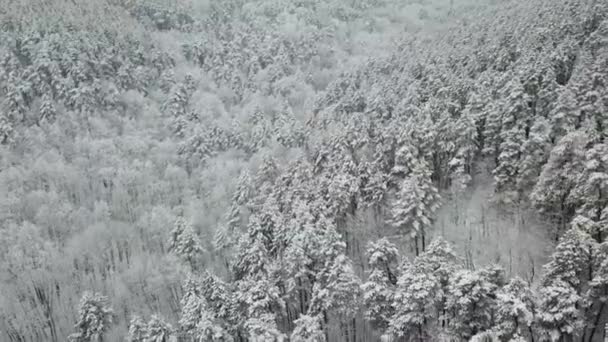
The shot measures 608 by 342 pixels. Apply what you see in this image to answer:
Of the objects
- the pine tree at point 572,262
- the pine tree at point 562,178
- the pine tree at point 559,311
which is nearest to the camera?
the pine tree at point 559,311

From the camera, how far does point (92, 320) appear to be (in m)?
46.3

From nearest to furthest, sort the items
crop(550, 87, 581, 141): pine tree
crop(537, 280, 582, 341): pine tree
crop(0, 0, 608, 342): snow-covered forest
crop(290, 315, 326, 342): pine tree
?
crop(537, 280, 582, 341): pine tree, crop(290, 315, 326, 342): pine tree, crop(0, 0, 608, 342): snow-covered forest, crop(550, 87, 581, 141): pine tree

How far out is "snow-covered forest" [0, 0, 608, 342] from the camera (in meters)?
33.6

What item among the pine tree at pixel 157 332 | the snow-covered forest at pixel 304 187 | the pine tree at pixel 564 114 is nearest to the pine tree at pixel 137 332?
the snow-covered forest at pixel 304 187

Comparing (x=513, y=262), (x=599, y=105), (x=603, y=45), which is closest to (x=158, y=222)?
(x=513, y=262)

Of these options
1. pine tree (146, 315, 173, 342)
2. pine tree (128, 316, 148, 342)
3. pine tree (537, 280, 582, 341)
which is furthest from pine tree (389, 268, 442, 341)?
pine tree (128, 316, 148, 342)

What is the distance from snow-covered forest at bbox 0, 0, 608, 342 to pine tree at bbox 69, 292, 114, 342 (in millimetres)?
269

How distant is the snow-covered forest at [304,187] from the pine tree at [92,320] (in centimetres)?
27

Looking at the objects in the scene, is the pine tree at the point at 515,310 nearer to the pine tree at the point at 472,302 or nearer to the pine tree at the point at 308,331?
the pine tree at the point at 472,302

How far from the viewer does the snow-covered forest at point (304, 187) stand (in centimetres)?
3356

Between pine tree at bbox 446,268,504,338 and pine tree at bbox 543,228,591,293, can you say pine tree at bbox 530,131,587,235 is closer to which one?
pine tree at bbox 543,228,591,293

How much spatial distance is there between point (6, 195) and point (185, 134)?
1174 inches

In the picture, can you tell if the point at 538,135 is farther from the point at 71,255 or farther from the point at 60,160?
the point at 60,160

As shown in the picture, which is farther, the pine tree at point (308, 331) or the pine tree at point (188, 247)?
the pine tree at point (188, 247)
